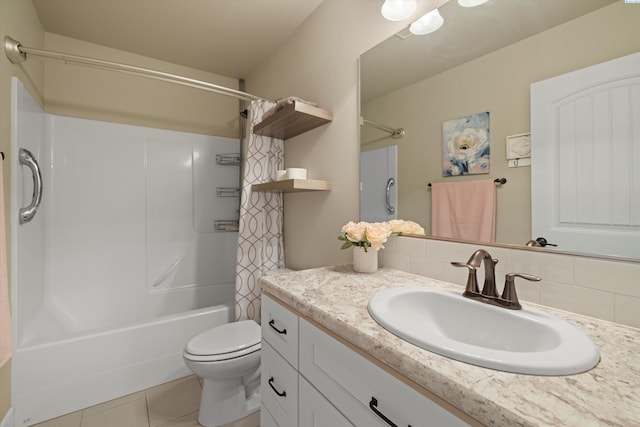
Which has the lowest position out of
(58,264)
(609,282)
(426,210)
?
(58,264)

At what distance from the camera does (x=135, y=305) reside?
223 cm

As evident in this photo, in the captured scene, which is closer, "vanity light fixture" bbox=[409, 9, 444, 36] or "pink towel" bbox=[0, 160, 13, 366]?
"pink towel" bbox=[0, 160, 13, 366]

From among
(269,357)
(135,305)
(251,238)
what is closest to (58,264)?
(135,305)

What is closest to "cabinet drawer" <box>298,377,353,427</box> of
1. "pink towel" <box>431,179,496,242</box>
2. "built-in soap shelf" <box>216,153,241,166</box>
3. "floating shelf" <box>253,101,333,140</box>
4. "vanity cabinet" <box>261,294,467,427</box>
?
"vanity cabinet" <box>261,294,467,427</box>

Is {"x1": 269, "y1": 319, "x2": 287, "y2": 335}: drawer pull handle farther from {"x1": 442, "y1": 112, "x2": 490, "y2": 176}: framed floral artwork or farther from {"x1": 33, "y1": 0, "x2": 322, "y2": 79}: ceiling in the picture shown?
{"x1": 33, "y1": 0, "x2": 322, "y2": 79}: ceiling

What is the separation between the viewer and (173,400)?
5.27ft

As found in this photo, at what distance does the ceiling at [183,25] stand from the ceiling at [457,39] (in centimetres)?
75

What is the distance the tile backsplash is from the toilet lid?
105 centimetres

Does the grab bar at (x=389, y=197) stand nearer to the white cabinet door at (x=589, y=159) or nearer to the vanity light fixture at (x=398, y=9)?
the white cabinet door at (x=589, y=159)

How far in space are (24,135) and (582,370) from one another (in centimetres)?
256

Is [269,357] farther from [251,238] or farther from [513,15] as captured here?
[513,15]

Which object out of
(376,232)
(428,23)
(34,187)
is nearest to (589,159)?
(376,232)

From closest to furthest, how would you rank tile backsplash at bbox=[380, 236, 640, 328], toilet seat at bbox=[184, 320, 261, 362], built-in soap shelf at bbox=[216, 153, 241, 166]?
tile backsplash at bbox=[380, 236, 640, 328], toilet seat at bbox=[184, 320, 261, 362], built-in soap shelf at bbox=[216, 153, 241, 166]

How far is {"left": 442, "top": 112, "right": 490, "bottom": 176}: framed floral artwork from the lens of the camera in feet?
3.11
